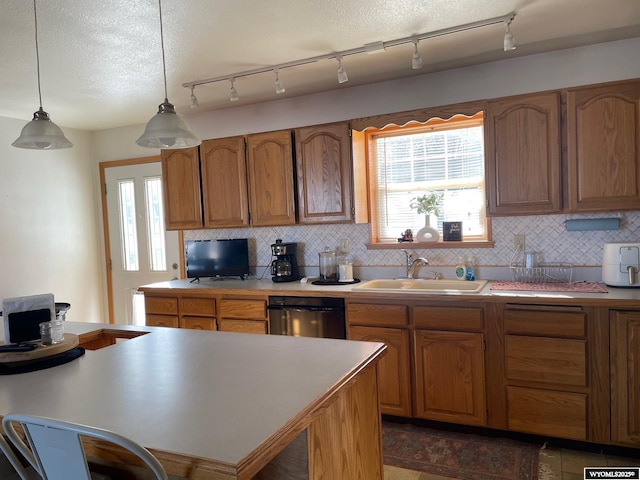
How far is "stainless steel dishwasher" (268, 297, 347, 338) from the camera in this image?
3178 millimetres

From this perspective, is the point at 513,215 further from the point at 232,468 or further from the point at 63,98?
the point at 63,98

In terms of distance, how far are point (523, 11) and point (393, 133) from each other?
1424 mm

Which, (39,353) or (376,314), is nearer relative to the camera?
(39,353)

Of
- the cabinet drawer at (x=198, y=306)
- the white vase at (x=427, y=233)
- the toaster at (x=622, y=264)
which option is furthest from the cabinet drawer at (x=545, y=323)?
the cabinet drawer at (x=198, y=306)

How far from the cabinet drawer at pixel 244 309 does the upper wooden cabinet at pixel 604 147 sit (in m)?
2.23

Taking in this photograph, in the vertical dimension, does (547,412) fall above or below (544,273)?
below

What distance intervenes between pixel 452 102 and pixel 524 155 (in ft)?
2.36

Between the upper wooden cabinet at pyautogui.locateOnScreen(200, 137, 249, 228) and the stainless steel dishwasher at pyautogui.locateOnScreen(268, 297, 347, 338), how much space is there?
3.04 feet

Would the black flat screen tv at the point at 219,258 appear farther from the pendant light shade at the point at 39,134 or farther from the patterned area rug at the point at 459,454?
the pendant light shade at the point at 39,134

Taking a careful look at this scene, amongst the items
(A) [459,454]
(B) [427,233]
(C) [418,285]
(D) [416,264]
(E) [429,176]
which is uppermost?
(E) [429,176]

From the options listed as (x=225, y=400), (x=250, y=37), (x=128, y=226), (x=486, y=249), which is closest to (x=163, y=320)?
(x=128, y=226)

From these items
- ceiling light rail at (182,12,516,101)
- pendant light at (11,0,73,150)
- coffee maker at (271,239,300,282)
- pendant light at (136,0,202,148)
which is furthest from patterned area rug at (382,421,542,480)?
pendant light at (11,0,73,150)

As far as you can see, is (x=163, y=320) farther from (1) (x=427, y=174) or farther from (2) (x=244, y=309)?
(1) (x=427, y=174)

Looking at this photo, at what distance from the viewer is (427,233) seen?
3.53 meters
